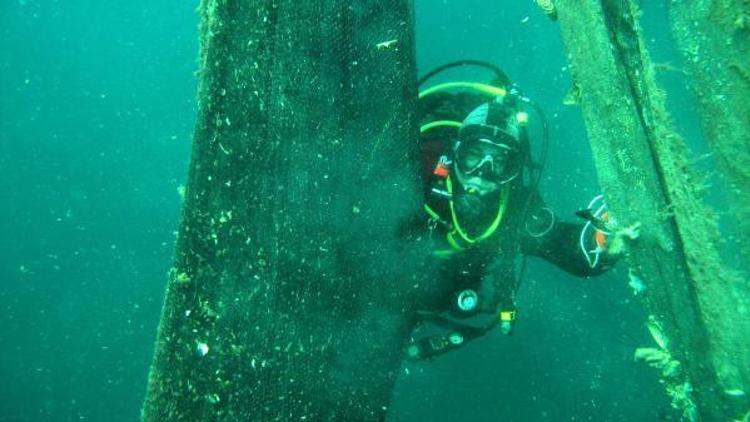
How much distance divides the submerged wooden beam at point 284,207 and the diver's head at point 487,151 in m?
1.87

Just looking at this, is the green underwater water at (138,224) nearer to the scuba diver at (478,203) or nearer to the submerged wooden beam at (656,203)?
the scuba diver at (478,203)

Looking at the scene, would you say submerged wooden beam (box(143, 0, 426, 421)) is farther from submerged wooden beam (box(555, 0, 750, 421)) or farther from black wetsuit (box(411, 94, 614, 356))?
black wetsuit (box(411, 94, 614, 356))

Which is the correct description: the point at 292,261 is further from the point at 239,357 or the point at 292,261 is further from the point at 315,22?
the point at 315,22

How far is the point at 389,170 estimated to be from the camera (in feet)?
6.21

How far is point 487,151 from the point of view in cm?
372

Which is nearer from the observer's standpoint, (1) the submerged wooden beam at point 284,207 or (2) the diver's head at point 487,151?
(1) the submerged wooden beam at point 284,207

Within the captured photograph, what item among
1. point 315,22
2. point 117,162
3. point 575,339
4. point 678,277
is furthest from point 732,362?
point 117,162

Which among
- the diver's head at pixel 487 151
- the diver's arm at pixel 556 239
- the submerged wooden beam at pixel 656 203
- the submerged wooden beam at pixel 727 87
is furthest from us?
the diver's arm at pixel 556 239

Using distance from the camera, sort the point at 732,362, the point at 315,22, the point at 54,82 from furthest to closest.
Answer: the point at 54,82 < the point at 732,362 < the point at 315,22

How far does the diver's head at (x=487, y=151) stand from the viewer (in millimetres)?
3695

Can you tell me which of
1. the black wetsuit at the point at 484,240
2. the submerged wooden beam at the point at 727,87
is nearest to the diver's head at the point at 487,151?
the black wetsuit at the point at 484,240

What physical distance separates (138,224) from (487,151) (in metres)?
20.3

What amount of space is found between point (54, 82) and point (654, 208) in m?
31.8

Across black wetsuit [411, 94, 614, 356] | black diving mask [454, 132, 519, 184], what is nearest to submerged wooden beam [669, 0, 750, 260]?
black diving mask [454, 132, 519, 184]
